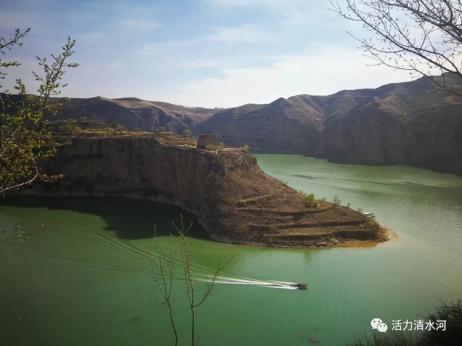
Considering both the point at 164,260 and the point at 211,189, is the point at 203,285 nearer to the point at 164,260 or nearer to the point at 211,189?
the point at 164,260

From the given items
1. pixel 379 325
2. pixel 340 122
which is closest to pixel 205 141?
pixel 379 325

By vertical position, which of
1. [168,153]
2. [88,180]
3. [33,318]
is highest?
[168,153]

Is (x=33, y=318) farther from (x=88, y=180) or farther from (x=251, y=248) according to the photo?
(x=88, y=180)

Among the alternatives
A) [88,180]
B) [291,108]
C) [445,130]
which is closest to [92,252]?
[88,180]

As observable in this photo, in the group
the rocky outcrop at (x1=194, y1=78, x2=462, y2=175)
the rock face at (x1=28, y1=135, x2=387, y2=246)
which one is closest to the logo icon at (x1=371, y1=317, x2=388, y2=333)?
the rock face at (x1=28, y1=135, x2=387, y2=246)

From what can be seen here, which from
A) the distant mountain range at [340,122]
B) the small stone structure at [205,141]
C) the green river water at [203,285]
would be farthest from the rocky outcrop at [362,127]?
the small stone structure at [205,141]

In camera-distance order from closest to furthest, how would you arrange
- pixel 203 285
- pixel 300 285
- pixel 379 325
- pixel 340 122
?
pixel 379 325, pixel 300 285, pixel 203 285, pixel 340 122
